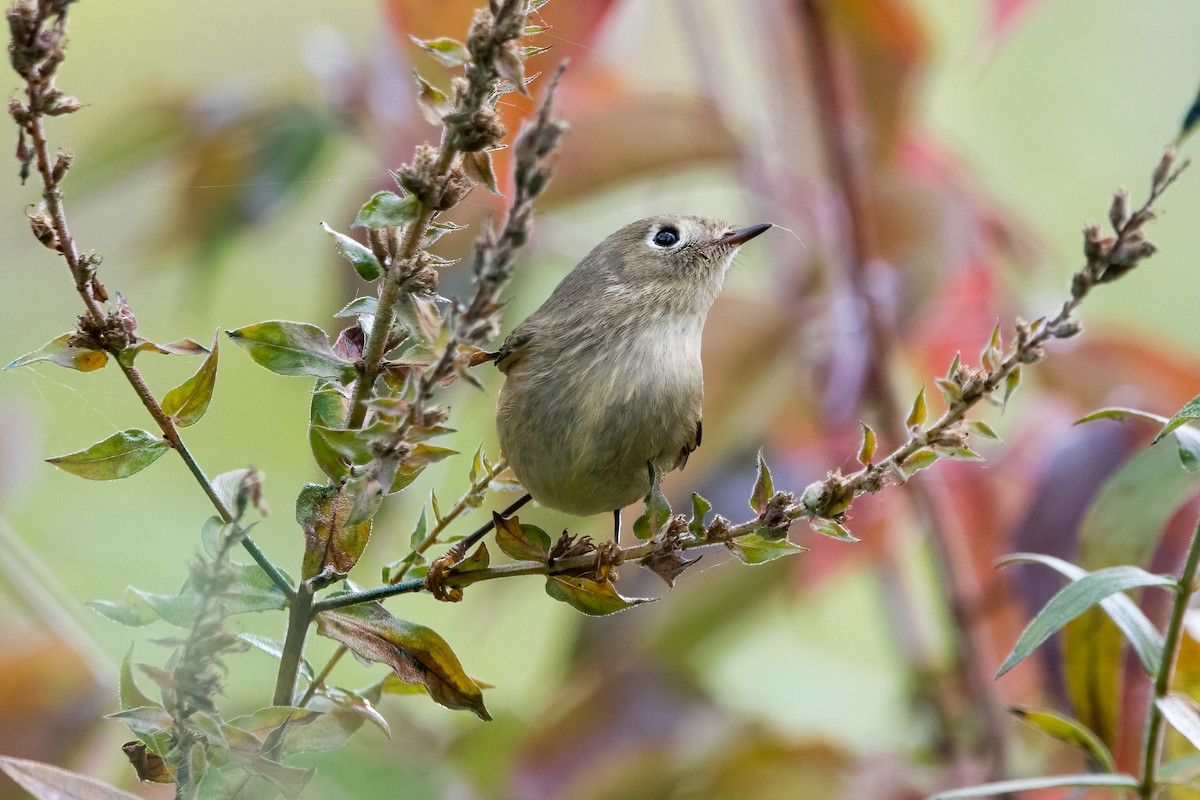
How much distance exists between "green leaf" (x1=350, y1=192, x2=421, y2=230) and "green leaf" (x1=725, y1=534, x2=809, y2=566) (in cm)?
25

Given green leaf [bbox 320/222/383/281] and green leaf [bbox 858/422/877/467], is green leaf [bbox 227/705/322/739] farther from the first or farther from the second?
green leaf [bbox 858/422/877/467]

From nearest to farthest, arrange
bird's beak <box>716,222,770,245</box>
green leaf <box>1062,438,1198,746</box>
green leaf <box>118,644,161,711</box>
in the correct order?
green leaf <box>118,644,161,711</box> < green leaf <box>1062,438,1198,746</box> < bird's beak <box>716,222,770,245</box>

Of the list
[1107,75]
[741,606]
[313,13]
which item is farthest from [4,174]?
[1107,75]

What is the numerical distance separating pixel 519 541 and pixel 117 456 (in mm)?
229

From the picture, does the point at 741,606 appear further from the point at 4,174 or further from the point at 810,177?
the point at 4,174

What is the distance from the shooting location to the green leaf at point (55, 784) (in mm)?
562

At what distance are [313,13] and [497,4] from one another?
46.3 inches

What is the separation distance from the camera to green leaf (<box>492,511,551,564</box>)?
0.67m

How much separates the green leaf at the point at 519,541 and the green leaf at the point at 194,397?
7.0 inches

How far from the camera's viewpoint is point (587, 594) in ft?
2.05

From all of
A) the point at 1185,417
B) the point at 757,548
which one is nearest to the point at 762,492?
the point at 757,548

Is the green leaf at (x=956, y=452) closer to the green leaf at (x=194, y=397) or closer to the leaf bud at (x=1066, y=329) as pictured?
the leaf bud at (x=1066, y=329)

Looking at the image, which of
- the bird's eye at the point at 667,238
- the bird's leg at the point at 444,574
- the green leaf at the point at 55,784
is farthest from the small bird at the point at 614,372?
the green leaf at the point at 55,784

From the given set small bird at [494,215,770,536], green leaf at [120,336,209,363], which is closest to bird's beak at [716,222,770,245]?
small bird at [494,215,770,536]
